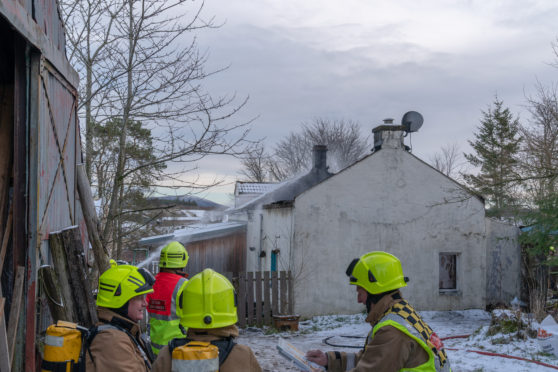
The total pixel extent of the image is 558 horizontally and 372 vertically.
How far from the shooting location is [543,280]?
17.9m

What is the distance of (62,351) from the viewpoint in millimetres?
2613

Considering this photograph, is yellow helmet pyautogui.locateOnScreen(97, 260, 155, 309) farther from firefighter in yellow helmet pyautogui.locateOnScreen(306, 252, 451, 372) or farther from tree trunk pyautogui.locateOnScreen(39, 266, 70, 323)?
tree trunk pyautogui.locateOnScreen(39, 266, 70, 323)

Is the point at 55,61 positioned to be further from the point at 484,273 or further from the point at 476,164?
the point at 476,164

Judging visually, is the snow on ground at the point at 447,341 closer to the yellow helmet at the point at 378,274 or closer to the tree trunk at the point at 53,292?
the tree trunk at the point at 53,292

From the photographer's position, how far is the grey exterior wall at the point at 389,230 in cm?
1642

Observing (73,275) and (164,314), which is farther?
(73,275)

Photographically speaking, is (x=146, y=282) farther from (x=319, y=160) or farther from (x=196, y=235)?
(x=319, y=160)

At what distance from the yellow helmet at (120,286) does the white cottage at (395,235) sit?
13160 millimetres

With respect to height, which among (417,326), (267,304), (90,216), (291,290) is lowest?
(267,304)

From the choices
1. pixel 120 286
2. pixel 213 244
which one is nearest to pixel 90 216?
pixel 120 286

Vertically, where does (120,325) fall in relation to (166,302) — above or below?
above

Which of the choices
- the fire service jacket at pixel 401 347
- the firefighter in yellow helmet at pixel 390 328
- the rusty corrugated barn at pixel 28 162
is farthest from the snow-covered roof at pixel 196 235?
the fire service jacket at pixel 401 347

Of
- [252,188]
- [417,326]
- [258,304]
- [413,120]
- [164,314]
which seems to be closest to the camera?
[417,326]

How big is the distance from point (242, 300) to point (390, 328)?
11347 millimetres
